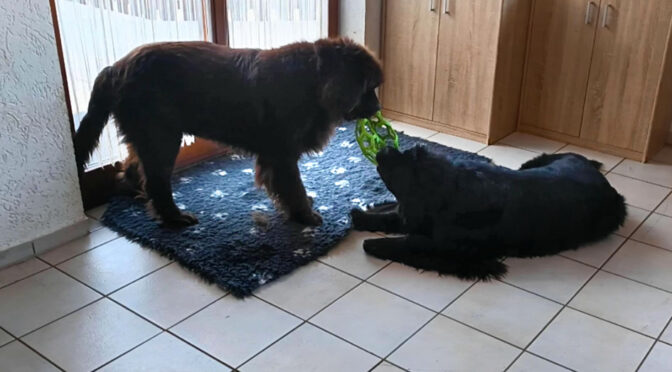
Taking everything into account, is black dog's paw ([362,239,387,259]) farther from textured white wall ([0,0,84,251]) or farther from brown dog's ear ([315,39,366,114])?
textured white wall ([0,0,84,251])

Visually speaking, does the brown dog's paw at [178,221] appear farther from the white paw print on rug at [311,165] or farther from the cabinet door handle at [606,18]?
the cabinet door handle at [606,18]

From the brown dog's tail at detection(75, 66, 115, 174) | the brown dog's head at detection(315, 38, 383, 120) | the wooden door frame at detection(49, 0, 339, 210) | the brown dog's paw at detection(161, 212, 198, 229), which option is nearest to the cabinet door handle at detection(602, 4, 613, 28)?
the brown dog's head at detection(315, 38, 383, 120)

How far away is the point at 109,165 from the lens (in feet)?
9.91

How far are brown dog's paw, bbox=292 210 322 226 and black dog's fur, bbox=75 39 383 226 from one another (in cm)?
20

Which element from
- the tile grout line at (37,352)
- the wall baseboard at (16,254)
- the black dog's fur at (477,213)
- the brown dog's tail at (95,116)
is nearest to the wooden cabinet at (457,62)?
the black dog's fur at (477,213)

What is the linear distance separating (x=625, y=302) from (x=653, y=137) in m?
1.53

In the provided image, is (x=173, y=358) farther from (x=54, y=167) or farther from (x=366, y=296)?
(x=54, y=167)

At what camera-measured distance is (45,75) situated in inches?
97.0

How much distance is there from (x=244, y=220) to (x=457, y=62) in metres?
1.63

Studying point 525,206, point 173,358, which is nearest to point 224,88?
point 173,358

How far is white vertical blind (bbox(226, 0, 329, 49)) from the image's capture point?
11.1 feet

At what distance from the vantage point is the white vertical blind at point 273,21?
337cm

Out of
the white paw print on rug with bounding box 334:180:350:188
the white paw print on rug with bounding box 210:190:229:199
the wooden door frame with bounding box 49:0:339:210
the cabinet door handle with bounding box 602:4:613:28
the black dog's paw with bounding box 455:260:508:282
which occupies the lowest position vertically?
the black dog's paw with bounding box 455:260:508:282

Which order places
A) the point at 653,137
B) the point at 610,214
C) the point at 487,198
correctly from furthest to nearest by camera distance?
the point at 653,137
the point at 610,214
the point at 487,198
